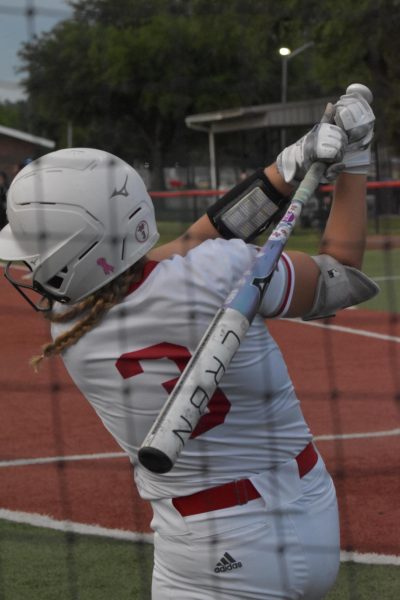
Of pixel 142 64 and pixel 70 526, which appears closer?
pixel 70 526

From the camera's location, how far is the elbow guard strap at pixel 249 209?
2.62 metres

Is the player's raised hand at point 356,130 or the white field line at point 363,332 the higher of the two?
the player's raised hand at point 356,130

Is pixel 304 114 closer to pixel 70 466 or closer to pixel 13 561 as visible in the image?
pixel 70 466

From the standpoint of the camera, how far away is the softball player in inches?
90.3

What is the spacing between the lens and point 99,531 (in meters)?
4.74

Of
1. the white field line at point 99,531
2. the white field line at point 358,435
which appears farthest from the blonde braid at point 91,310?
the white field line at point 358,435

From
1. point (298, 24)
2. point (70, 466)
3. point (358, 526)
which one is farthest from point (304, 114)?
point (358, 526)

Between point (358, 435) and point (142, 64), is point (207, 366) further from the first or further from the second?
point (142, 64)

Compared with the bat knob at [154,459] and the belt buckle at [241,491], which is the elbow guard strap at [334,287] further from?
the bat knob at [154,459]

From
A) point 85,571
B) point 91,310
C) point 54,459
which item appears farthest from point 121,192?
point 54,459

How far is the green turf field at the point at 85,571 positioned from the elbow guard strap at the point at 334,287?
1917 mm

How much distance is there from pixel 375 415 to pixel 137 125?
2.75 m

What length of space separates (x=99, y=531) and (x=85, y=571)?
405 millimetres

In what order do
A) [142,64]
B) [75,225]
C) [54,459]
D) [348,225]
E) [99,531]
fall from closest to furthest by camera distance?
1. [75,225]
2. [348,225]
3. [99,531]
4. [54,459]
5. [142,64]
